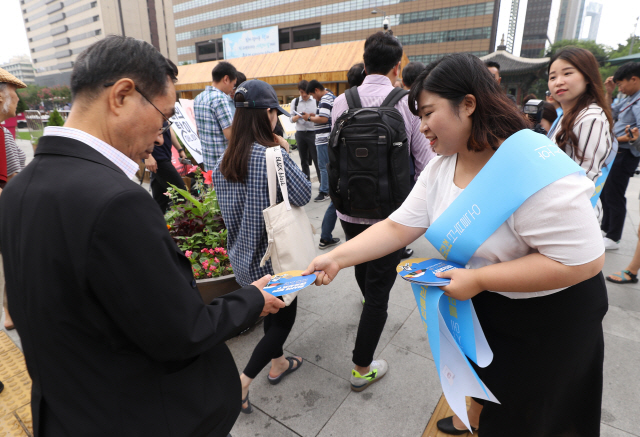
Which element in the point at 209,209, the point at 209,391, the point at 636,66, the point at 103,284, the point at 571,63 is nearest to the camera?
the point at 103,284

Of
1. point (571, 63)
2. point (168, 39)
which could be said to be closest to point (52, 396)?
point (571, 63)

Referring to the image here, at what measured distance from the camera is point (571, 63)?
232 centimetres

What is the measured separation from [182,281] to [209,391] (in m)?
0.43

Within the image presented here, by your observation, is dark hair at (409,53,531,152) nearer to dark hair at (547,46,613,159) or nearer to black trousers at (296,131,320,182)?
dark hair at (547,46,613,159)

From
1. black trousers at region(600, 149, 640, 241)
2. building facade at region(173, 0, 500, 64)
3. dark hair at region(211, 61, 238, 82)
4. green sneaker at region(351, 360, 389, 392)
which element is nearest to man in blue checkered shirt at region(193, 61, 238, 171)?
dark hair at region(211, 61, 238, 82)

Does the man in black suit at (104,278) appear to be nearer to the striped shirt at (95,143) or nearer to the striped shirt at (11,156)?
Answer: the striped shirt at (95,143)

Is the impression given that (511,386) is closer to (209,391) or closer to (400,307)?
(209,391)

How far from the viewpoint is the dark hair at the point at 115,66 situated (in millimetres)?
918

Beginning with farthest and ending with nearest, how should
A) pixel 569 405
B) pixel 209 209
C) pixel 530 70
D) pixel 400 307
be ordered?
1. pixel 530 70
2. pixel 209 209
3. pixel 400 307
4. pixel 569 405

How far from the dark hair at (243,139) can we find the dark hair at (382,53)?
889 millimetres

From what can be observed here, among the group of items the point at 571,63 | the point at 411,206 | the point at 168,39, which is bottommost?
the point at 411,206

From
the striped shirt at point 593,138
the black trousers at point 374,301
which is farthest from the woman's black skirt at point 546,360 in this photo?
the striped shirt at point 593,138

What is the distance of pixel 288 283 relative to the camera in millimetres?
1396

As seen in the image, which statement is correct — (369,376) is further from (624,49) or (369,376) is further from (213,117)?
(624,49)
